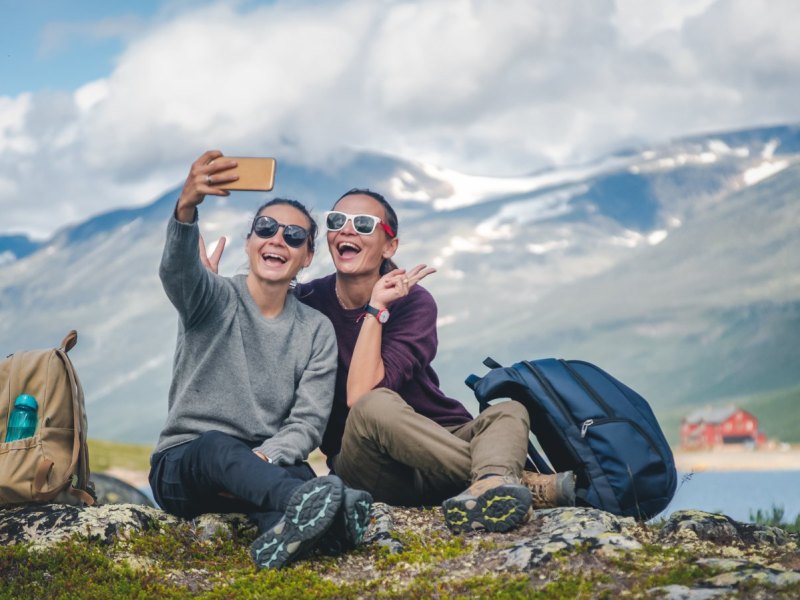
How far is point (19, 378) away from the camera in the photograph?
6.95 m

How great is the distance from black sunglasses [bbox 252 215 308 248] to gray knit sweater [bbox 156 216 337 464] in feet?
1.30

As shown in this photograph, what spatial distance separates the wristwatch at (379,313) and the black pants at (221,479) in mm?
1087

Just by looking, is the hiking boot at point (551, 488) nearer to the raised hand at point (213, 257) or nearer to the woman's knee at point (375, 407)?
the woman's knee at point (375, 407)

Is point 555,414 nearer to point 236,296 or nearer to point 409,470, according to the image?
point 409,470

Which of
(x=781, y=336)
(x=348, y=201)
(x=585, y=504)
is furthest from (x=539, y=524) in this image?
(x=781, y=336)

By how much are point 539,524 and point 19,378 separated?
11.9 ft

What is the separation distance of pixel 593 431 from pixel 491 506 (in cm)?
111

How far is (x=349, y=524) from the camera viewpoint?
227 inches

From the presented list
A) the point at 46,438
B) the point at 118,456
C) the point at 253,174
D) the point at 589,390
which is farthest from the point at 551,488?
the point at 118,456

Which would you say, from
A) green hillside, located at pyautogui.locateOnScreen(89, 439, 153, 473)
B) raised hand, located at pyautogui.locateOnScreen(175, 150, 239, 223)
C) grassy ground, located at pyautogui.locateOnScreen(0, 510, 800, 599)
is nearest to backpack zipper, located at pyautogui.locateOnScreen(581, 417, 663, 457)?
grassy ground, located at pyautogui.locateOnScreen(0, 510, 800, 599)

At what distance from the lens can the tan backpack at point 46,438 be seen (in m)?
6.73

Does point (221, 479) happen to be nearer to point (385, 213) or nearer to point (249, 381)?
point (249, 381)

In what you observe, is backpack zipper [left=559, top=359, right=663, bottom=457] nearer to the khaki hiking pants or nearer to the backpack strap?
the khaki hiking pants

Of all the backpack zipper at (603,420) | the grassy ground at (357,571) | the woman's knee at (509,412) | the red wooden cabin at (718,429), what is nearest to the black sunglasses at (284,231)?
the woman's knee at (509,412)
